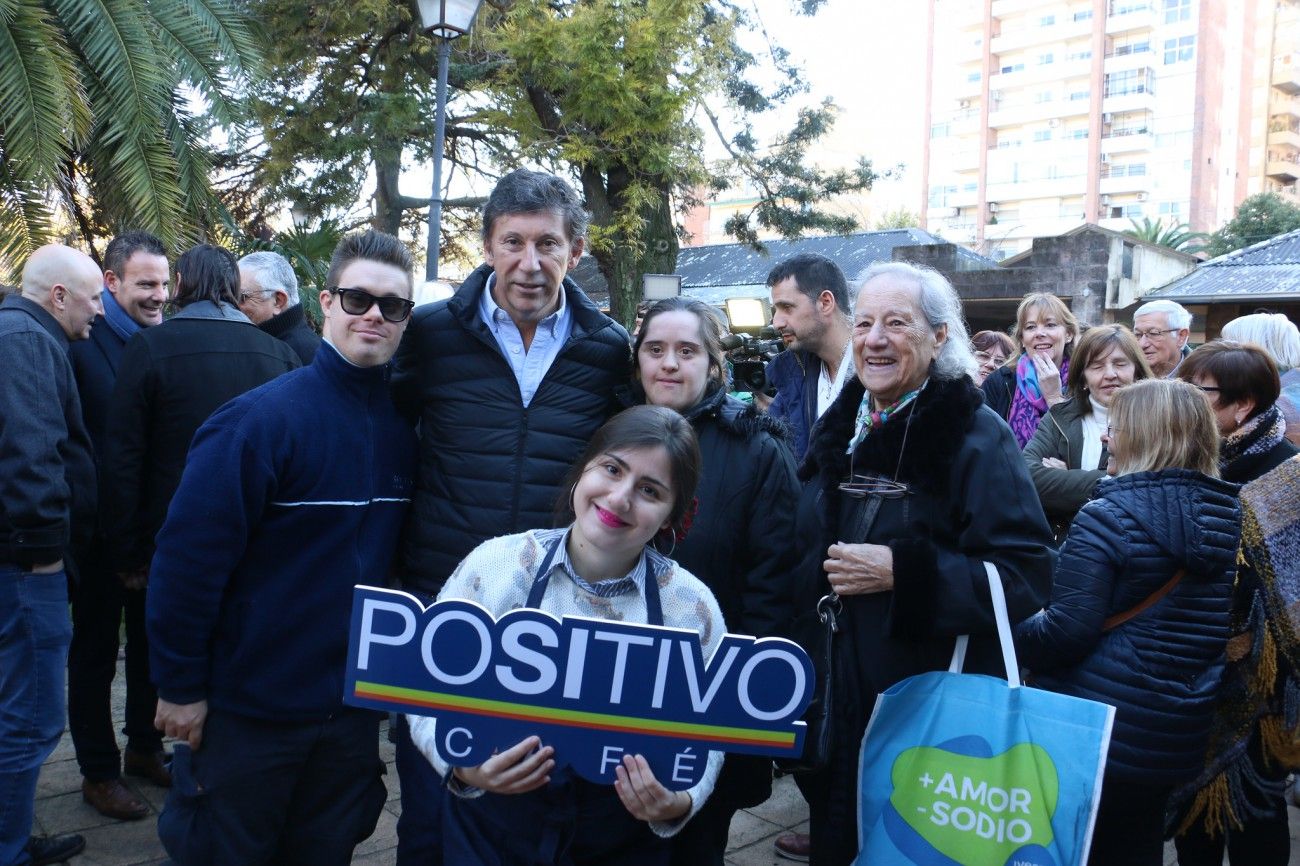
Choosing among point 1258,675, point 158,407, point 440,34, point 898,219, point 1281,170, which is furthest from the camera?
point 1281,170

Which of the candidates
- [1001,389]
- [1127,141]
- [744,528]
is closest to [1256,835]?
[744,528]

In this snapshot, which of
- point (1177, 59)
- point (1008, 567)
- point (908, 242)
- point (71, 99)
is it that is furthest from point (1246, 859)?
point (1177, 59)

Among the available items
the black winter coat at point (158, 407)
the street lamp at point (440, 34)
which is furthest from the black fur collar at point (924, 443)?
the street lamp at point (440, 34)

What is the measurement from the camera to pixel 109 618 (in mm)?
3584

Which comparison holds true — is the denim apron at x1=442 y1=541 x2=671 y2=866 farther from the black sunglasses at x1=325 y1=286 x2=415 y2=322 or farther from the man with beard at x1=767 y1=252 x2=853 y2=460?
the man with beard at x1=767 y1=252 x2=853 y2=460

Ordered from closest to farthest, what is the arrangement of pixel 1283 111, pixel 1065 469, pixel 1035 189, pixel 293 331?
pixel 1065 469
pixel 293 331
pixel 1035 189
pixel 1283 111

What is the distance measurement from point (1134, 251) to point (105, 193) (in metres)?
14.3

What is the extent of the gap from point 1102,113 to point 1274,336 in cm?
6964

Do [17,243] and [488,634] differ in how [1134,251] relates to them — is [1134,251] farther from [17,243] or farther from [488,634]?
[488,634]

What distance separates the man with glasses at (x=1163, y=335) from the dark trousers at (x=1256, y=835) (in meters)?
2.22

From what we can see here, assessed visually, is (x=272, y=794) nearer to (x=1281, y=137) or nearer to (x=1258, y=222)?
(x=1258, y=222)

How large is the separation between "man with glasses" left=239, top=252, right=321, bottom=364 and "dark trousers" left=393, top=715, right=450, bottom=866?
2179 mm

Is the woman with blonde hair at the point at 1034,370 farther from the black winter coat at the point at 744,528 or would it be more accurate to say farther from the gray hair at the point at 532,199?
the gray hair at the point at 532,199

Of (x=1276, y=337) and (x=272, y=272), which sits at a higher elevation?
(x=272, y=272)
